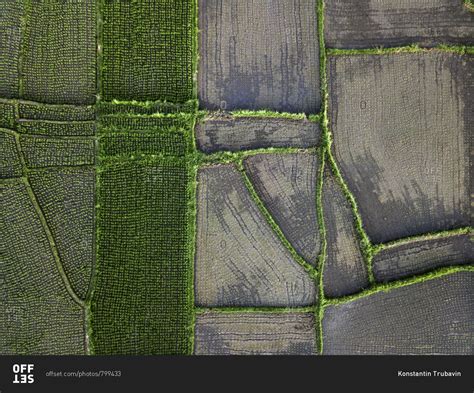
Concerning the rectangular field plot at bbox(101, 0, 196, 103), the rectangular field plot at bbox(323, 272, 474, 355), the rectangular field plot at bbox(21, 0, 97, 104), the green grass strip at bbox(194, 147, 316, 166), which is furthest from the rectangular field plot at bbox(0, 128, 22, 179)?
the rectangular field plot at bbox(323, 272, 474, 355)

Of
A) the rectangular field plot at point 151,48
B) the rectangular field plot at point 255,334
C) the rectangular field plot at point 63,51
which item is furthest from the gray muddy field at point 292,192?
the rectangular field plot at point 63,51

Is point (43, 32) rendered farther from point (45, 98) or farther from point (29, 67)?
point (45, 98)

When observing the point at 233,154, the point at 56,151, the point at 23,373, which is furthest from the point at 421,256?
the point at 23,373

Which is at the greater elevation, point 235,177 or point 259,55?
point 259,55

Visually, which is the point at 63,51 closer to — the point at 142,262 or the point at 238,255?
the point at 142,262

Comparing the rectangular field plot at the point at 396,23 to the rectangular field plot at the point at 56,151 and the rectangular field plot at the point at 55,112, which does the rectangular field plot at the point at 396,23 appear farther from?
the rectangular field plot at the point at 56,151

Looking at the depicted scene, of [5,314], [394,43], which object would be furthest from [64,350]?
[394,43]

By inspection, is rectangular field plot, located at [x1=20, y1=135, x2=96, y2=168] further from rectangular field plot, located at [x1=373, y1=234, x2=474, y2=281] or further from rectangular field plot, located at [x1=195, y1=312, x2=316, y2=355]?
rectangular field plot, located at [x1=373, y1=234, x2=474, y2=281]
